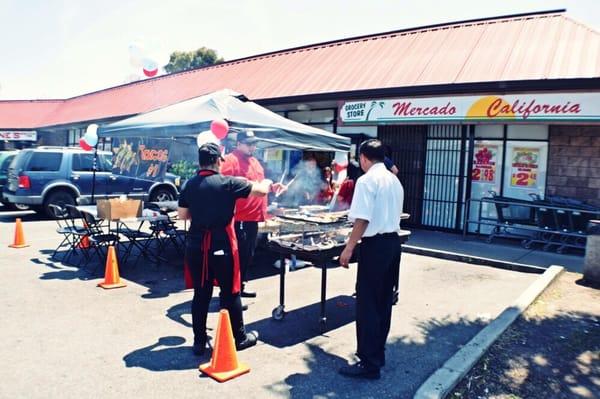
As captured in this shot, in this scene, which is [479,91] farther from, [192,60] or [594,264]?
[192,60]

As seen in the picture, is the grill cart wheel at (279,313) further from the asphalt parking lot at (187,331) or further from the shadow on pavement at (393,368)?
the shadow on pavement at (393,368)

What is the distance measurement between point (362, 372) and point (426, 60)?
31.7ft

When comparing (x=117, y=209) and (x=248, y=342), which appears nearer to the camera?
(x=248, y=342)

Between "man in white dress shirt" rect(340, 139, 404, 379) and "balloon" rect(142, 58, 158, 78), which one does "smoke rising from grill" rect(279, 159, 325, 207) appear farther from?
"balloon" rect(142, 58, 158, 78)

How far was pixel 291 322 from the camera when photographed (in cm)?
535

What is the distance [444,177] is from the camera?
11.5m

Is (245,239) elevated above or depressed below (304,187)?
below

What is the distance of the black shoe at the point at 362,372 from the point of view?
13.0 ft

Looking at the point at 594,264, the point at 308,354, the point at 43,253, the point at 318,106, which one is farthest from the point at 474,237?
the point at 43,253

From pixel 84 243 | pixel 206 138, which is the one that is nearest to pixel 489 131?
pixel 206 138

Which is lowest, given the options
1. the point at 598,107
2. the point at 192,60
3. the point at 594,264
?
the point at 594,264

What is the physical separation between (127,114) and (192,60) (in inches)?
1171

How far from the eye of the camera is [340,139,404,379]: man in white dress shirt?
3900 millimetres

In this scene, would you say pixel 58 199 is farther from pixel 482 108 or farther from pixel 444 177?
pixel 482 108
